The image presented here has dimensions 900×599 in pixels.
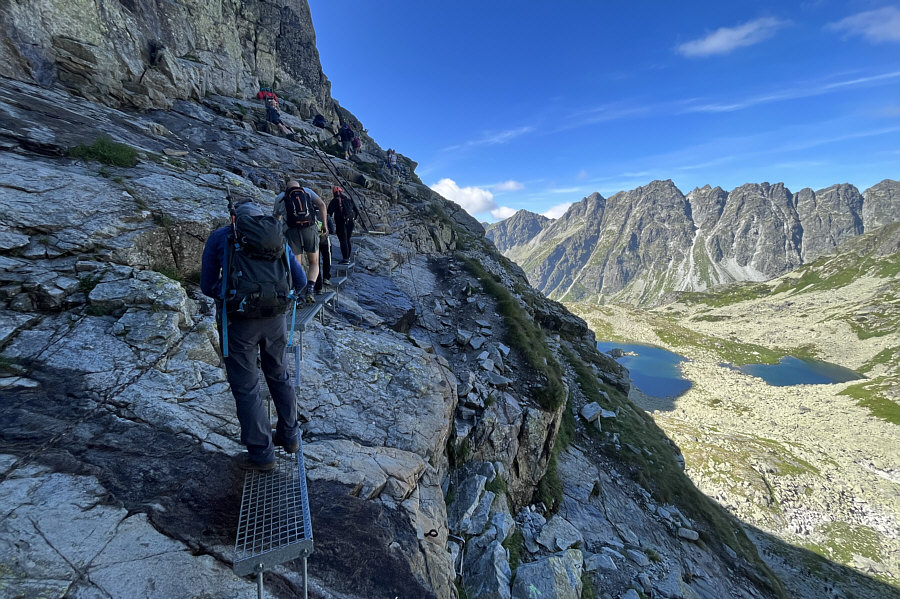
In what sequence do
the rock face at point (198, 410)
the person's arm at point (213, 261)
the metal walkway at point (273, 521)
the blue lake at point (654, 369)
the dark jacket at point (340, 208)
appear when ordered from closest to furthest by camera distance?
the metal walkway at point (273, 521) → the rock face at point (198, 410) → the person's arm at point (213, 261) → the dark jacket at point (340, 208) → the blue lake at point (654, 369)

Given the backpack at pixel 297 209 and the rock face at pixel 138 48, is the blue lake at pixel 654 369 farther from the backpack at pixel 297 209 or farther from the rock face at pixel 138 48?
the rock face at pixel 138 48

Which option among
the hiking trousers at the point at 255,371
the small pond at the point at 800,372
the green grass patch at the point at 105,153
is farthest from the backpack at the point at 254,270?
the small pond at the point at 800,372

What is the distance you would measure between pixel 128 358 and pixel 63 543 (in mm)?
3720

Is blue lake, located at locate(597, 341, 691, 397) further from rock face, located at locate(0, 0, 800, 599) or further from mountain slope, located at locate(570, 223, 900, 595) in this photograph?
rock face, located at locate(0, 0, 800, 599)

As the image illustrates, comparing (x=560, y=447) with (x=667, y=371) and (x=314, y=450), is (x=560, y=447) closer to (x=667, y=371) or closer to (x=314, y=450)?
(x=314, y=450)

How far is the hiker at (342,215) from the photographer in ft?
48.6

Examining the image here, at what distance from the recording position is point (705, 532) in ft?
59.6

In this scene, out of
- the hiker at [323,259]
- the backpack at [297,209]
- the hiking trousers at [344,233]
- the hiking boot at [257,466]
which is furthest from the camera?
the hiking trousers at [344,233]

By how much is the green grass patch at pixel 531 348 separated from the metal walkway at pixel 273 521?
13.0 meters

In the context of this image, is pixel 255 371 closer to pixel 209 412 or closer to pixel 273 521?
pixel 273 521

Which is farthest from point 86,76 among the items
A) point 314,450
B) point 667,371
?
point 667,371

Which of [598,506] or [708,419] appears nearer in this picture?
[598,506]

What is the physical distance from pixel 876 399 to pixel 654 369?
151 ft

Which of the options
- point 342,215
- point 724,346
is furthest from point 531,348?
point 724,346
